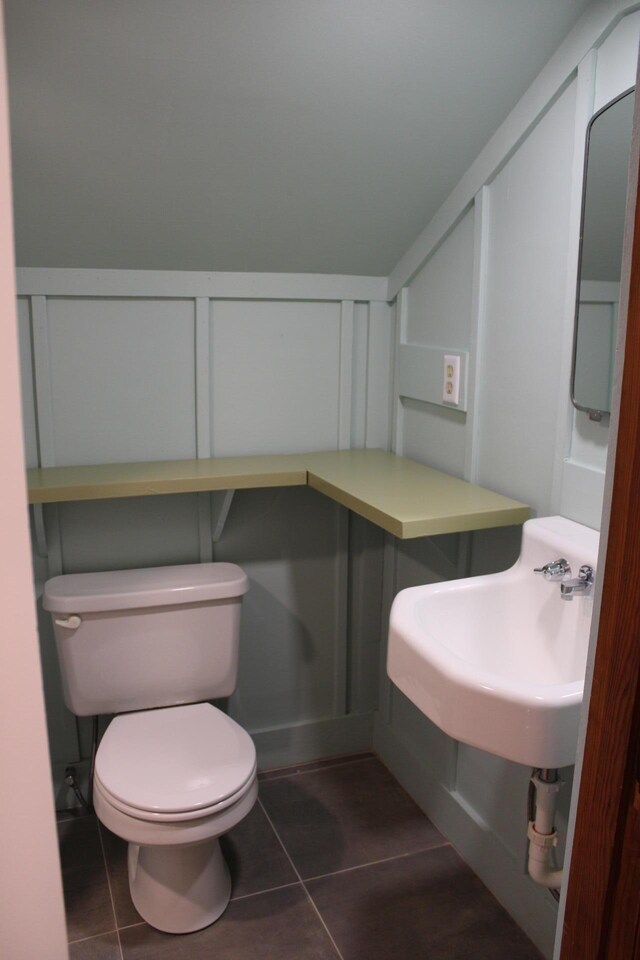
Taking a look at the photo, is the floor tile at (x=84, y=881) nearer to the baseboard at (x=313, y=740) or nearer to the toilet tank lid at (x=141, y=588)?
the baseboard at (x=313, y=740)

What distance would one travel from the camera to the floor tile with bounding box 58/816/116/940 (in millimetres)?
1969

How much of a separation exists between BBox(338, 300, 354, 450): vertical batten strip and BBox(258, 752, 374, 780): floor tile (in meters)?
1.01

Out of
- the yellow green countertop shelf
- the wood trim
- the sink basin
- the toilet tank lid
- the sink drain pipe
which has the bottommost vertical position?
the sink drain pipe

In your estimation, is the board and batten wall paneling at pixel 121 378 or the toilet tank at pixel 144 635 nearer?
the toilet tank at pixel 144 635

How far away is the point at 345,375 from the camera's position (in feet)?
8.04

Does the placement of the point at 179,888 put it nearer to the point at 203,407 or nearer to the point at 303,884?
the point at 303,884

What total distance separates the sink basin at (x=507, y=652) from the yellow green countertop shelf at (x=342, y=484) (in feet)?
0.45

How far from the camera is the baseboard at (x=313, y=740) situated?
2.58 metres

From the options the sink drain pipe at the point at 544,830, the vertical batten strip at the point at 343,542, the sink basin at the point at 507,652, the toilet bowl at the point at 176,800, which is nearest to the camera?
the sink basin at the point at 507,652

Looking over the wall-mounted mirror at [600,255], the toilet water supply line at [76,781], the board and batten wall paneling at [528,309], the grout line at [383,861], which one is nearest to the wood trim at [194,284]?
the board and batten wall paneling at [528,309]

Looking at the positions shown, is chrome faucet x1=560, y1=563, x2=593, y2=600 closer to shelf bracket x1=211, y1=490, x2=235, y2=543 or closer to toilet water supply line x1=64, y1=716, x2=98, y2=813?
shelf bracket x1=211, y1=490, x2=235, y2=543

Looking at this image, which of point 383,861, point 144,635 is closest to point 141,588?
point 144,635

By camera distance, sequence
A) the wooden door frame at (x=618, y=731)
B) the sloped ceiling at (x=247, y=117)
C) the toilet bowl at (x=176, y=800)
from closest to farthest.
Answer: the wooden door frame at (x=618, y=731), the sloped ceiling at (x=247, y=117), the toilet bowl at (x=176, y=800)

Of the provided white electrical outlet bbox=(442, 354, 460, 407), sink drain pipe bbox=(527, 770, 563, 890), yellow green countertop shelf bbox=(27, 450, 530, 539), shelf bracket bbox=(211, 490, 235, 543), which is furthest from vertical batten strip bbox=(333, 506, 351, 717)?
sink drain pipe bbox=(527, 770, 563, 890)
